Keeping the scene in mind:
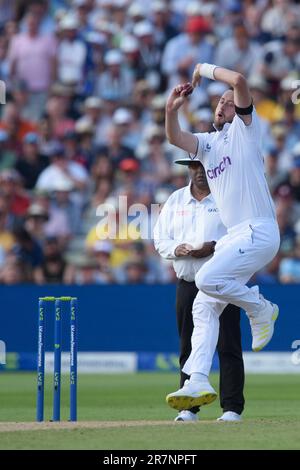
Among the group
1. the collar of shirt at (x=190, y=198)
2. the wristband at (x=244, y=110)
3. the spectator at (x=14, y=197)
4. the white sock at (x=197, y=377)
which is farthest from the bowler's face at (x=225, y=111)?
the spectator at (x=14, y=197)

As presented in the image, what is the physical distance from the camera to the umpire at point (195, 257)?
9.28 metres

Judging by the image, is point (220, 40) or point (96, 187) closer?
point (96, 187)

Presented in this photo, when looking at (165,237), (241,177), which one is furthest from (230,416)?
(241,177)

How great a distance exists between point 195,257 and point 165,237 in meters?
0.40

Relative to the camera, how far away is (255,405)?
11.7 metres

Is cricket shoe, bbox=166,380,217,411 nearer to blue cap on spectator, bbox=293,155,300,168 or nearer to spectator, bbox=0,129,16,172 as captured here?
blue cap on spectator, bbox=293,155,300,168

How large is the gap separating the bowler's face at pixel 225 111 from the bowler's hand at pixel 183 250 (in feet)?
2.99

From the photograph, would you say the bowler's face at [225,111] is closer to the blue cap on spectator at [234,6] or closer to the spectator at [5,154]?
the spectator at [5,154]

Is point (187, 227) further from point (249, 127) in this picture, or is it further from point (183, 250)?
point (249, 127)

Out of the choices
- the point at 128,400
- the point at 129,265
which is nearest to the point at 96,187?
the point at 129,265

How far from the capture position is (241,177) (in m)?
8.80

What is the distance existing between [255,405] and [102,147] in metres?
8.32

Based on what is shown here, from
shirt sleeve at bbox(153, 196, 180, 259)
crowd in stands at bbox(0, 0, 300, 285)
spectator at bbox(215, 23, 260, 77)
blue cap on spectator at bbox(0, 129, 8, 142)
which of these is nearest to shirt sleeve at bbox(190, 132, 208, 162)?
shirt sleeve at bbox(153, 196, 180, 259)

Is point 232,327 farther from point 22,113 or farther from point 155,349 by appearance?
point 22,113
